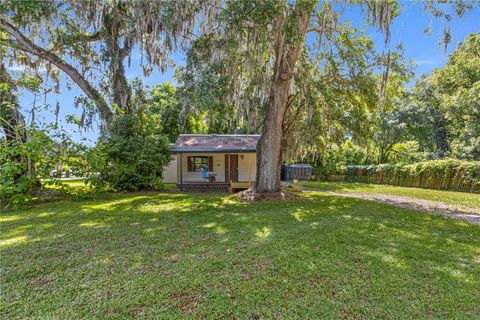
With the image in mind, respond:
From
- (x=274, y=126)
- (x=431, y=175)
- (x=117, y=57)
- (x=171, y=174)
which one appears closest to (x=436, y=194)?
(x=431, y=175)

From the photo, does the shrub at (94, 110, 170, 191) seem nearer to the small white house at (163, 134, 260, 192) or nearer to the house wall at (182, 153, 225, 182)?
the small white house at (163, 134, 260, 192)

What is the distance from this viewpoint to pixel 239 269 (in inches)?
126

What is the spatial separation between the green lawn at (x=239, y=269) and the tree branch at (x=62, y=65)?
22.5ft

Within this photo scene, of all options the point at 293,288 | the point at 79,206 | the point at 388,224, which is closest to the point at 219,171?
the point at 79,206

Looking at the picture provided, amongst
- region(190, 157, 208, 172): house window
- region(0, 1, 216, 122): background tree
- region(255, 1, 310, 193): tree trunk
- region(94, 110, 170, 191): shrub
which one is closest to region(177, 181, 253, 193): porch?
region(94, 110, 170, 191): shrub

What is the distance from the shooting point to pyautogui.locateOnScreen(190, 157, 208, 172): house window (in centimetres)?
1516

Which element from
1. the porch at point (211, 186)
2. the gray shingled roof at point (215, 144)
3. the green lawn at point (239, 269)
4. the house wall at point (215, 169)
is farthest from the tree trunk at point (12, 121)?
the house wall at point (215, 169)

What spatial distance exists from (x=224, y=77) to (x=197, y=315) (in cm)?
646

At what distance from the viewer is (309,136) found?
35.5ft

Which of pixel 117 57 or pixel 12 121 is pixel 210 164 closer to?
pixel 117 57

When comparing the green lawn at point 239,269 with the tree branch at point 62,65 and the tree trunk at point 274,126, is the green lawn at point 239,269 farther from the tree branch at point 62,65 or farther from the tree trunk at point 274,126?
the tree branch at point 62,65

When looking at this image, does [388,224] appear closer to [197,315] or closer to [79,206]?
[197,315]

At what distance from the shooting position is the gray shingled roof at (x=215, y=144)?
42.4 ft

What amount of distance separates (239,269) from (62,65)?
11940mm
